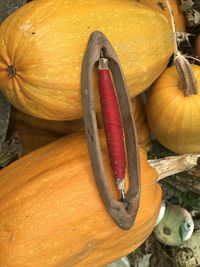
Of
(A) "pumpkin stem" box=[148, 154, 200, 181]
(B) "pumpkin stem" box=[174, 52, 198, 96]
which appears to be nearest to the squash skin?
(A) "pumpkin stem" box=[148, 154, 200, 181]

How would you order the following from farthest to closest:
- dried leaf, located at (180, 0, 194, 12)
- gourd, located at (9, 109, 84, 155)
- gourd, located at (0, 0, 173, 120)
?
dried leaf, located at (180, 0, 194, 12)
gourd, located at (9, 109, 84, 155)
gourd, located at (0, 0, 173, 120)

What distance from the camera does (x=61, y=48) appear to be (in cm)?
104

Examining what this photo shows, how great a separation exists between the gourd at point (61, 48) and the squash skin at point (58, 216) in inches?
5.3

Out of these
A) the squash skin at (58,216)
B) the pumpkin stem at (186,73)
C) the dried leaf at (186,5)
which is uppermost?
the dried leaf at (186,5)

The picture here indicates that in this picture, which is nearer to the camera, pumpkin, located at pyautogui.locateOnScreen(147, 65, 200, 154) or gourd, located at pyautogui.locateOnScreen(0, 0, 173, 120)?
gourd, located at pyautogui.locateOnScreen(0, 0, 173, 120)

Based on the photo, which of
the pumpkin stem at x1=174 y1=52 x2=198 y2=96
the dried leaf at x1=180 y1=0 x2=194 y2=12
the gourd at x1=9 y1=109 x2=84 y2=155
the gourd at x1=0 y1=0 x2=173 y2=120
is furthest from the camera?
the dried leaf at x1=180 y1=0 x2=194 y2=12

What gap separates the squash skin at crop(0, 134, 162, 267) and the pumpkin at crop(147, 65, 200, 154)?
0.57 feet

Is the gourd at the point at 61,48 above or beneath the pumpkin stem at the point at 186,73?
above

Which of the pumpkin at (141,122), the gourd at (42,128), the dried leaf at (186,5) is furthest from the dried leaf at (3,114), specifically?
the dried leaf at (186,5)

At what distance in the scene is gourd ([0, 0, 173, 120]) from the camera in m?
1.04

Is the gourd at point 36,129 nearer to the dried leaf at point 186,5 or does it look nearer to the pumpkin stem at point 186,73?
the pumpkin stem at point 186,73

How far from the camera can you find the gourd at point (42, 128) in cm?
135

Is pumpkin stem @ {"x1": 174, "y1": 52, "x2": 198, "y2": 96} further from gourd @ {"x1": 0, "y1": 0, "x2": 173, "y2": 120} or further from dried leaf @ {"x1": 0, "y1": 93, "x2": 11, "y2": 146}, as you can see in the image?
dried leaf @ {"x1": 0, "y1": 93, "x2": 11, "y2": 146}

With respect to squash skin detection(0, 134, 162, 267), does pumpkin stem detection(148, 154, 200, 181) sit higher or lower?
lower
